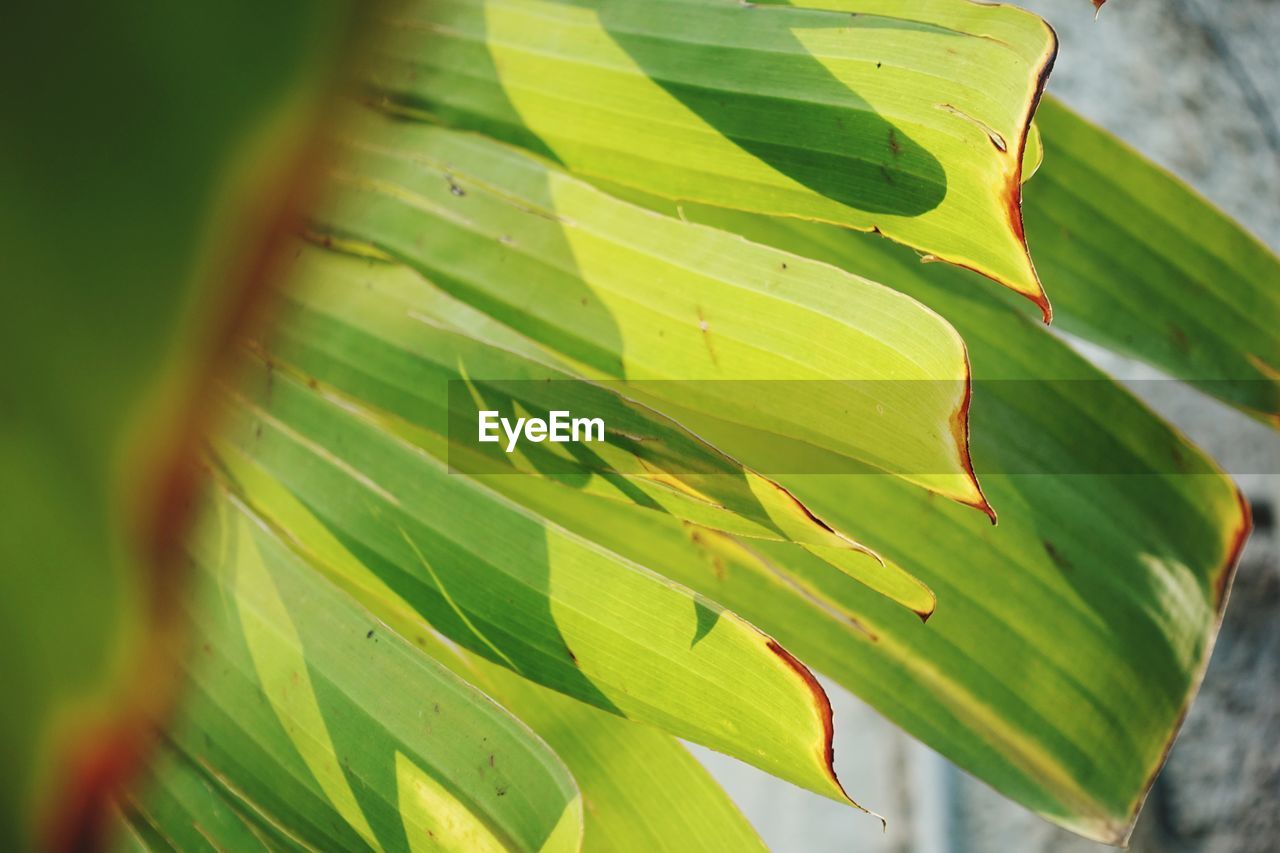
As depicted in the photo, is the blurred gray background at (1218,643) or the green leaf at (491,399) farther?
the blurred gray background at (1218,643)

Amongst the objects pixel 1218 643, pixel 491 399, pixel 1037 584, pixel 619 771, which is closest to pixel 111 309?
pixel 491 399

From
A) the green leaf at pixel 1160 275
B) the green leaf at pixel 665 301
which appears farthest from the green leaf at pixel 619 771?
the green leaf at pixel 1160 275

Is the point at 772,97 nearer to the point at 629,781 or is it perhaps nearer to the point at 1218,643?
the point at 629,781

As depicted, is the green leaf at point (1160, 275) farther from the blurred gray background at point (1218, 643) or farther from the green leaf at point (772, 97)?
the blurred gray background at point (1218, 643)

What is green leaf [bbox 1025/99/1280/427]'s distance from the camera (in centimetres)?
42

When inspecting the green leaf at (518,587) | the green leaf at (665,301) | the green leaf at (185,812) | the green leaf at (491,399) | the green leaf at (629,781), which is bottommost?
the green leaf at (185,812)

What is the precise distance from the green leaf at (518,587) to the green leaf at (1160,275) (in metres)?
0.25

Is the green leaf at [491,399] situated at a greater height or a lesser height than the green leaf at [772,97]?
lesser

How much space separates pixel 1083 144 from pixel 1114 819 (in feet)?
0.92

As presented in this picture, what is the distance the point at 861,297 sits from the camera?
10.7 inches

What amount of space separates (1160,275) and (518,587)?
1.05 feet

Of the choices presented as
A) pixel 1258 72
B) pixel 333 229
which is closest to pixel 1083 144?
pixel 333 229

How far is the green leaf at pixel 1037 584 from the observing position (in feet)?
1.27

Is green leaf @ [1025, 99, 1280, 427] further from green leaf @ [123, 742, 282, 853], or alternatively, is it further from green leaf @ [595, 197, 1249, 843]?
green leaf @ [123, 742, 282, 853]
